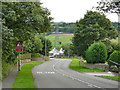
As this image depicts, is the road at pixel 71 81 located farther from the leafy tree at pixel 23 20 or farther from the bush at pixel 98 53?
the bush at pixel 98 53

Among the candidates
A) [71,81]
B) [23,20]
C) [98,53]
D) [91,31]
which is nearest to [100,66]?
[98,53]

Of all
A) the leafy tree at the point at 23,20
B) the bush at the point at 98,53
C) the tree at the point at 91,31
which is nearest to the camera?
the leafy tree at the point at 23,20

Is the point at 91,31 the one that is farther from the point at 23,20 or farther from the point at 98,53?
the point at 23,20

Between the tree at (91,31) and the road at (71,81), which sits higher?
the tree at (91,31)

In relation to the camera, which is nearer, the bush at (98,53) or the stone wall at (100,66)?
the stone wall at (100,66)

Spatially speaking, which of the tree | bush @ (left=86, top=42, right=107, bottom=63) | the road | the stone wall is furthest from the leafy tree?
the tree

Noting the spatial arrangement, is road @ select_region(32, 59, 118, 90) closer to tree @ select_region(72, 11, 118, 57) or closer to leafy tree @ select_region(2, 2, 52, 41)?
leafy tree @ select_region(2, 2, 52, 41)

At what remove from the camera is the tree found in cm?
4825

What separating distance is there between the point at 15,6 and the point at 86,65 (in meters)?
25.4

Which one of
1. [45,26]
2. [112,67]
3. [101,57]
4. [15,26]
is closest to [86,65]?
[101,57]

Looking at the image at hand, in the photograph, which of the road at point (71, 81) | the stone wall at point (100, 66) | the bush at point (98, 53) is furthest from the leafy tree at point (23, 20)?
the bush at point (98, 53)

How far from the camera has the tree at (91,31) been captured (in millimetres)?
48250

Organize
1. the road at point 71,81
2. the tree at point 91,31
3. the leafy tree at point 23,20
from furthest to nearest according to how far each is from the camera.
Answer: the tree at point 91,31, the leafy tree at point 23,20, the road at point 71,81

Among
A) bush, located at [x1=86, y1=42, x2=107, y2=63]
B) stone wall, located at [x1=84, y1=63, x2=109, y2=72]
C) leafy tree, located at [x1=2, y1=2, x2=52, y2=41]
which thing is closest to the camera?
leafy tree, located at [x1=2, y1=2, x2=52, y2=41]
